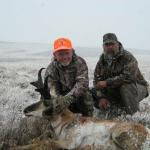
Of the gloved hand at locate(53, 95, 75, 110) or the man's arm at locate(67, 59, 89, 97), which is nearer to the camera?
the gloved hand at locate(53, 95, 75, 110)

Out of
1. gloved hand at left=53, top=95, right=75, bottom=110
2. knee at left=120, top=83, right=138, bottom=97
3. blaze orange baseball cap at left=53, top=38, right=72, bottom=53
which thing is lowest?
knee at left=120, top=83, right=138, bottom=97

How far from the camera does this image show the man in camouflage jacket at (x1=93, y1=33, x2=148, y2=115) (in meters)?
9.10

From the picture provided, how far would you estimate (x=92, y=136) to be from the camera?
6797 millimetres

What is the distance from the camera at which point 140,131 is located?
21.9 feet

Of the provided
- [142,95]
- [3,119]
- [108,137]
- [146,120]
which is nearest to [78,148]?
[108,137]

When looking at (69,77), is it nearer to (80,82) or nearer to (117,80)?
(80,82)

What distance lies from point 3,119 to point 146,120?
272cm

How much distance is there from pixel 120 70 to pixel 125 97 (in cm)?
54

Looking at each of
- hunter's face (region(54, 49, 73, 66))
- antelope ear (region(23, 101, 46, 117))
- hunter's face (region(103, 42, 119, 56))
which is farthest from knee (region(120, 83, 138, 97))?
antelope ear (region(23, 101, 46, 117))

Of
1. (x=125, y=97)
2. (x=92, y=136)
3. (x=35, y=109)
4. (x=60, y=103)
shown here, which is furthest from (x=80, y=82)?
(x=92, y=136)

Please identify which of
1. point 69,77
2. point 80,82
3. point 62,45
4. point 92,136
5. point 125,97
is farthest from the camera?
point 125,97

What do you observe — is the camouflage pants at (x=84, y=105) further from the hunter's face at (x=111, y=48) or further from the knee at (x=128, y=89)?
the hunter's face at (x=111, y=48)

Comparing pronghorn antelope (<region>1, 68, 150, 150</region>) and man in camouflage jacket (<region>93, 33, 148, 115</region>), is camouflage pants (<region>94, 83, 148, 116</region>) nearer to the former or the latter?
man in camouflage jacket (<region>93, 33, 148, 115</region>)

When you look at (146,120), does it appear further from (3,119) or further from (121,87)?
(3,119)
